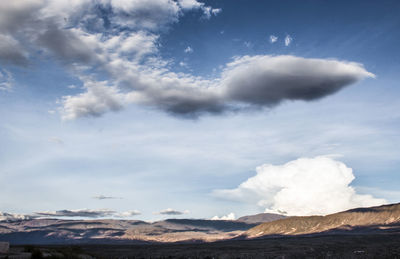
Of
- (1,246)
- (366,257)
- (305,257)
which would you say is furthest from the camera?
(305,257)

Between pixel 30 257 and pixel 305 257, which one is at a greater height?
pixel 30 257

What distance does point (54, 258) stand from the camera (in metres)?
36.4

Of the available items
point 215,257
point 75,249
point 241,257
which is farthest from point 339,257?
point 75,249

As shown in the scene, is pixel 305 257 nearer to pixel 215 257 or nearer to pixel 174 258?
pixel 215 257

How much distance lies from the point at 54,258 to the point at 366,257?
6248 inches

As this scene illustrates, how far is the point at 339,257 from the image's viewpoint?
16738 centimetres

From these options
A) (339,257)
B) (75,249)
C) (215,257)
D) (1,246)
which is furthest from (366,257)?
(1,246)

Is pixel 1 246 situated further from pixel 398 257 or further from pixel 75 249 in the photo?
pixel 398 257

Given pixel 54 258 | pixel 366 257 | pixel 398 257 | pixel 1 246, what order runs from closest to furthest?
pixel 54 258
pixel 1 246
pixel 398 257
pixel 366 257

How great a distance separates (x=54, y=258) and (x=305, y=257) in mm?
161431

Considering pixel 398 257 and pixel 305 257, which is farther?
pixel 305 257

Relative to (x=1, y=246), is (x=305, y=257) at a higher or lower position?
lower

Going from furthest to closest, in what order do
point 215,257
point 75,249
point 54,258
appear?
point 215,257, point 75,249, point 54,258

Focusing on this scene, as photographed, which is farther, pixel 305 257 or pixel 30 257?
pixel 305 257
